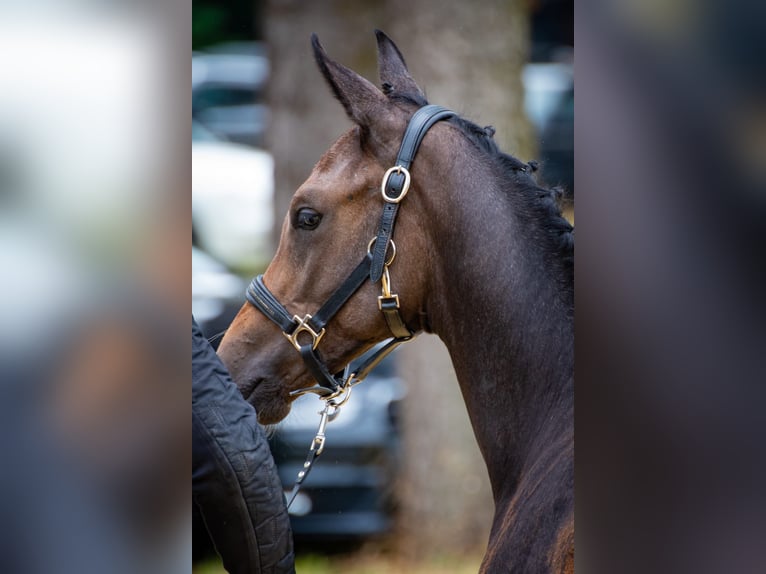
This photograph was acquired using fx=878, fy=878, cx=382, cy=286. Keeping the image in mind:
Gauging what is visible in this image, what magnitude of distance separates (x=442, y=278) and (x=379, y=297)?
0.64 ft

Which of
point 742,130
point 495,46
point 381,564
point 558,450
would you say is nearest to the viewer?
point 742,130

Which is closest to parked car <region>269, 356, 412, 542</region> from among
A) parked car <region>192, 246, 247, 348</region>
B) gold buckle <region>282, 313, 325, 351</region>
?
parked car <region>192, 246, 247, 348</region>

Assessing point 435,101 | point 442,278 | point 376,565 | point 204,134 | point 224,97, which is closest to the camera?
point 442,278

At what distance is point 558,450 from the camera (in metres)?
2.18

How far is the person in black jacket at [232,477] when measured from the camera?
186 cm

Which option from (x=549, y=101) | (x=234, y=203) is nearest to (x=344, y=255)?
(x=234, y=203)

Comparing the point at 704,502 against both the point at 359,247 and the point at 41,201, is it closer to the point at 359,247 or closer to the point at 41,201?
the point at 41,201

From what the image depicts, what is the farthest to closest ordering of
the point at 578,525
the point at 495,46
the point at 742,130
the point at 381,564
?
the point at 381,564 < the point at 495,46 < the point at 578,525 < the point at 742,130

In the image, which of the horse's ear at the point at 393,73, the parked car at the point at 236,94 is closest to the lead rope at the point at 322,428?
the horse's ear at the point at 393,73

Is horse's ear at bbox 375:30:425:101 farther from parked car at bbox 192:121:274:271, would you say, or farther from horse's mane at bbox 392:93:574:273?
parked car at bbox 192:121:274:271

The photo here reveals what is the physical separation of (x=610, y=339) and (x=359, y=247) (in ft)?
5.28

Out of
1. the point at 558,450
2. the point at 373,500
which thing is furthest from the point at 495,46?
the point at 558,450

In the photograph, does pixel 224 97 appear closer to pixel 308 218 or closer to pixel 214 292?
pixel 214 292

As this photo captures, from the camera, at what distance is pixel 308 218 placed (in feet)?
8.57
